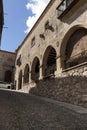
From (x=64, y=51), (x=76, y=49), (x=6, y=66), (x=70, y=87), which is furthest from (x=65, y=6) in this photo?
(x=6, y=66)

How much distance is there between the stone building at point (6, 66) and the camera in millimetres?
31641

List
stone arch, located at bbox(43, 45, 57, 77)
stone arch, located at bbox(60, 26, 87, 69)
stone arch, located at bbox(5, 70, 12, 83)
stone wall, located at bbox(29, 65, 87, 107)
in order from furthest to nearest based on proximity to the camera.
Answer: stone arch, located at bbox(5, 70, 12, 83), stone arch, located at bbox(43, 45, 57, 77), stone arch, located at bbox(60, 26, 87, 69), stone wall, located at bbox(29, 65, 87, 107)

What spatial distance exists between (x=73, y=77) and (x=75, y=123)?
5.21m

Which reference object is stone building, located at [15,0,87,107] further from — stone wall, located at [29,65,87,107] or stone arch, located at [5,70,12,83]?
stone arch, located at [5,70,12,83]

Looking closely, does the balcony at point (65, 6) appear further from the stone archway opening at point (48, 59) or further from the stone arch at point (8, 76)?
the stone arch at point (8, 76)

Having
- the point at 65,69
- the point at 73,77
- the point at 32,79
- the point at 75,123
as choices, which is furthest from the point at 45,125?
the point at 32,79

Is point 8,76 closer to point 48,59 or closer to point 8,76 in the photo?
point 8,76

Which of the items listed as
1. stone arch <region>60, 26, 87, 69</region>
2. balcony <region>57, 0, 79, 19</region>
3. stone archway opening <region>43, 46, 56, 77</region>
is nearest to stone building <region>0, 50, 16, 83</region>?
stone archway opening <region>43, 46, 56, 77</region>

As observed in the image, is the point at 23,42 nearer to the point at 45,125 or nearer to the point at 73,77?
the point at 73,77

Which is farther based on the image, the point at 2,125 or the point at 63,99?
the point at 63,99

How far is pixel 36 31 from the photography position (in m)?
18.9

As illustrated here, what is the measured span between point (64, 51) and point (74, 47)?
1115 mm

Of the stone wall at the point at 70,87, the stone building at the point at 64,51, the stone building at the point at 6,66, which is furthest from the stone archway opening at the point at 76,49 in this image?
the stone building at the point at 6,66

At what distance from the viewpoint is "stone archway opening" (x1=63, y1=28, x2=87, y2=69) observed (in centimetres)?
1070
